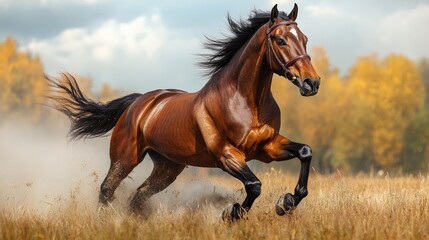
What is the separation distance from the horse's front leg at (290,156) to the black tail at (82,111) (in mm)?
3337

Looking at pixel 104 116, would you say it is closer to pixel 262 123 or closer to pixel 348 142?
pixel 262 123

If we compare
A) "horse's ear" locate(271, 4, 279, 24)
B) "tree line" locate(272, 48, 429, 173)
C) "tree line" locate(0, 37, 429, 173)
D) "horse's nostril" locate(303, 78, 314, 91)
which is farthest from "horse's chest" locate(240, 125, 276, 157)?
"tree line" locate(0, 37, 429, 173)

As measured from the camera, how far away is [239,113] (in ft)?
22.9

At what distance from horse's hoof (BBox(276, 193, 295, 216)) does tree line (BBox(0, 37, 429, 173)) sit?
105 feet

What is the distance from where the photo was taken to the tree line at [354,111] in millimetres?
38156

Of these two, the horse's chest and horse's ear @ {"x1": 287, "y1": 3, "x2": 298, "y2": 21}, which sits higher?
horse's ear @ {"x1": 287, "y1": 3, "x2": 298, "y2": 21}

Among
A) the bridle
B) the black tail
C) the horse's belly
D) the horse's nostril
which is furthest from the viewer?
the black tail

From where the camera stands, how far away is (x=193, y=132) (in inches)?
298

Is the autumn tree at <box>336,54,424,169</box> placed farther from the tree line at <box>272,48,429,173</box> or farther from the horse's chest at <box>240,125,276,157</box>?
the horse's chest at <box>240,125,276,157</box>

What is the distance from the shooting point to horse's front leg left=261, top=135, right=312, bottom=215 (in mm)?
6684

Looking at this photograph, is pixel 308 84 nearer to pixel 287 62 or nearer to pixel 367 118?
pixel 287 62

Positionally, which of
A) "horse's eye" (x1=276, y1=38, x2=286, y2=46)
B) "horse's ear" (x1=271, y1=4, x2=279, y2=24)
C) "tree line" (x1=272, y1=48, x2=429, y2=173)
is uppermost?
"horse's ear" (x1=271, y1=4, x2=279, y2=24)

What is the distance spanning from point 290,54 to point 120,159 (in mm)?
3299

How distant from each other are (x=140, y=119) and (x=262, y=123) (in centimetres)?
225
